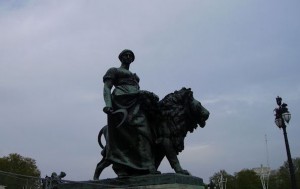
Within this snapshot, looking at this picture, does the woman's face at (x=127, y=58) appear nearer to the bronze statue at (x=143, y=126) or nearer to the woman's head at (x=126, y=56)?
the woman's head at (x=126, y=56)

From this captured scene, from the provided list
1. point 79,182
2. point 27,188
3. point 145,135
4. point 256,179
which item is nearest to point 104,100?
point 145,135

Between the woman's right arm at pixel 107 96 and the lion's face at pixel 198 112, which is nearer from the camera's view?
the woman's right arm at pixel 107 96

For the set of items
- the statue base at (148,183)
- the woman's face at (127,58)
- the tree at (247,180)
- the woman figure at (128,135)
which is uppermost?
the tree at (247,180)

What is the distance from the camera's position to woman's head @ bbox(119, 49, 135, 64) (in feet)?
29.8

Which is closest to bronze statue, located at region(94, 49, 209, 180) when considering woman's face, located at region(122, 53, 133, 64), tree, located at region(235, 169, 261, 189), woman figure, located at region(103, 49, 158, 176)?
woman figure, located at region(103, 49, 158, 176)

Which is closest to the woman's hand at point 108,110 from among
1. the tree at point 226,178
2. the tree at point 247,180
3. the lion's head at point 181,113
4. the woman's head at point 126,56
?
the lion's head at point 181,113

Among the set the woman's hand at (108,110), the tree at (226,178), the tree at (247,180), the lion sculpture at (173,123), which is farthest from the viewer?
the tree at (226,178)

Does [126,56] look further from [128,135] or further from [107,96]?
[128,135]

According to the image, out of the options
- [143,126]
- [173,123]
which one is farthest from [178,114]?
[143,126]

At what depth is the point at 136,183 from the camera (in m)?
7.48

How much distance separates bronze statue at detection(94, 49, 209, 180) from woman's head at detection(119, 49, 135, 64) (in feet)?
1.63

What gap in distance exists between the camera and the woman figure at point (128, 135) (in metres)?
7.95

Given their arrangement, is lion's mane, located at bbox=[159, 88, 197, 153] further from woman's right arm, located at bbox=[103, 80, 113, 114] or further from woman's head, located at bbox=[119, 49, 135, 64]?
woman's head, located at bbox=[119, 49, 135, 64]

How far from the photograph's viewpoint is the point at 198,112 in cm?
855
